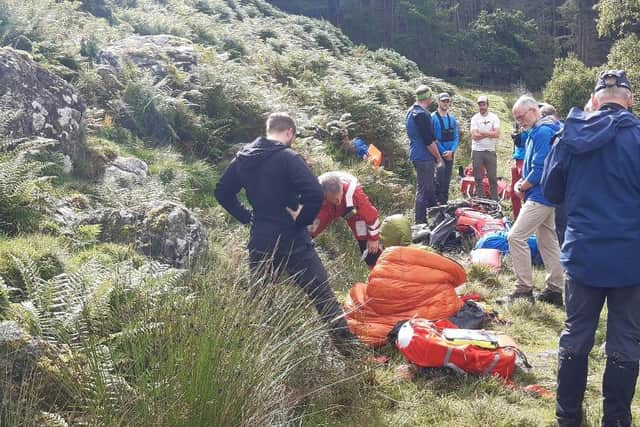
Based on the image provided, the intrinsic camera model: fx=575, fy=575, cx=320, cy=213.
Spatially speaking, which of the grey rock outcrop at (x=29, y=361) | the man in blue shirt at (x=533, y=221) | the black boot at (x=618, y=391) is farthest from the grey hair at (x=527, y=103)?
the grey rock outcrop at (x=29, y=361)

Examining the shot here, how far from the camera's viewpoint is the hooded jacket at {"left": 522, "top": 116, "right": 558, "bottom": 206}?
17.5 feet

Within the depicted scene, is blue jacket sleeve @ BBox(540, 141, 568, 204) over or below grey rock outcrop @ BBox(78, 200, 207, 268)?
over

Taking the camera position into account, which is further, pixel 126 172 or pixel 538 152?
pixel 126 172

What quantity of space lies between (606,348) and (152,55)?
7759 millimetres

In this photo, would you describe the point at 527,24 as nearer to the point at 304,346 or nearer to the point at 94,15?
the point at 94,15

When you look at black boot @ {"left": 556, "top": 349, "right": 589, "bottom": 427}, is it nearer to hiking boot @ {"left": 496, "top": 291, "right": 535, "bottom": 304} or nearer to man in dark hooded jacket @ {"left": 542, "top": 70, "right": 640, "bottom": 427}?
man in dark hooded jacket @ {"left": 542, "top": 70, "right": 640, "bottom": 427}

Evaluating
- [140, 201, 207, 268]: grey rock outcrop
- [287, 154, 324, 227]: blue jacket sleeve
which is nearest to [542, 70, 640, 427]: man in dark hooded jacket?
[287, 154, 324, 227]: blue jacket sleeve

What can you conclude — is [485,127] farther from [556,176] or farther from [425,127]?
[556,176]

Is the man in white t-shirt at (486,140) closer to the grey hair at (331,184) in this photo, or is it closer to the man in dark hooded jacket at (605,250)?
the grey hair at (331,184)

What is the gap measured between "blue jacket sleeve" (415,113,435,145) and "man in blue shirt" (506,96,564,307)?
6.73ft

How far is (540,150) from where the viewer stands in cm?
538

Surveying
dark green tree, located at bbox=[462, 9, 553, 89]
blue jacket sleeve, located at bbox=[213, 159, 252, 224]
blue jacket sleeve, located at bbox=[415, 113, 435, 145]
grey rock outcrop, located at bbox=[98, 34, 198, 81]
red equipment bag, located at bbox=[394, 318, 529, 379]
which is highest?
dark green tree, located at bbox=[462, 9, 553, 89]

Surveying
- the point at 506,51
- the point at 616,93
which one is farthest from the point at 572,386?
the point at 506,51

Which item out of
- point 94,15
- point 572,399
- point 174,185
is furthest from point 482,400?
point 94,15
